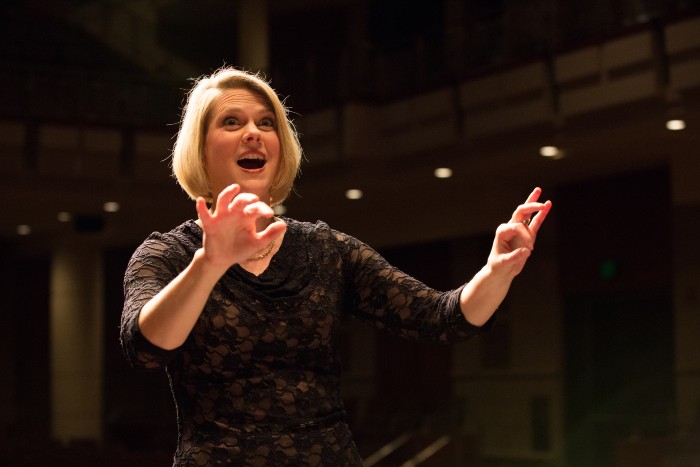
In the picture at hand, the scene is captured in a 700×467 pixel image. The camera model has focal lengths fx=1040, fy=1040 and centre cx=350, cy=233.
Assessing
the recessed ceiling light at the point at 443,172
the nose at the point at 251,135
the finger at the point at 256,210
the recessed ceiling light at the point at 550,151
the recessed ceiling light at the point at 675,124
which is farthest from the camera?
the recessed ceiling light at the point at 443,172

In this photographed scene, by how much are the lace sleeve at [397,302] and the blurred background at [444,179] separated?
18.3 ft

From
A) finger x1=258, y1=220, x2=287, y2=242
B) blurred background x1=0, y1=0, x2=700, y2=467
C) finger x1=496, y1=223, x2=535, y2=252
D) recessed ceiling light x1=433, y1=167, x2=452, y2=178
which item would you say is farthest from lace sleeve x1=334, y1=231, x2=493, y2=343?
recessed ceiling light x1=433, y1=167, x2=452, y2=178

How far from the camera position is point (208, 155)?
1.59 metres

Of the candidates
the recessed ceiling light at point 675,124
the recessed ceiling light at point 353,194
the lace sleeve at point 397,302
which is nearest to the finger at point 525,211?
the lace sleeve at point 397,302

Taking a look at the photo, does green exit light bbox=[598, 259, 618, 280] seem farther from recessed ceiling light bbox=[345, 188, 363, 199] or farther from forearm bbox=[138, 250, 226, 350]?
forearm bbox=[138, 250, 226, 350]

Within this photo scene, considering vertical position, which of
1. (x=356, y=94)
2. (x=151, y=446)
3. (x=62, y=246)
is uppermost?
(x=356, y=94)

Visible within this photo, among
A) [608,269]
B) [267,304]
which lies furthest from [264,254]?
[608,269]

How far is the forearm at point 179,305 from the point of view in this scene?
1219 mm

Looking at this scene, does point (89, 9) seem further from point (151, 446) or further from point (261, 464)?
point (261, 464)

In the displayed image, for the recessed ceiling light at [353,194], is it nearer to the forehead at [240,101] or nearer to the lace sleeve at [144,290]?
the forehead at [240,101]

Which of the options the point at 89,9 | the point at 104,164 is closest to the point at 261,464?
the point at 104,164

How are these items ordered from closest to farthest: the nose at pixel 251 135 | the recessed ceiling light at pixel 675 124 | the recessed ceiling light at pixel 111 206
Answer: the nose at pixel 251 135 → the recessed ceiling light at pixel 675 124 → the recessed ceiling light at pixel 111 206

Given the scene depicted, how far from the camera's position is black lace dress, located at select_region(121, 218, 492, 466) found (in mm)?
1460

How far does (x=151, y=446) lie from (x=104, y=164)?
3.06 metres
